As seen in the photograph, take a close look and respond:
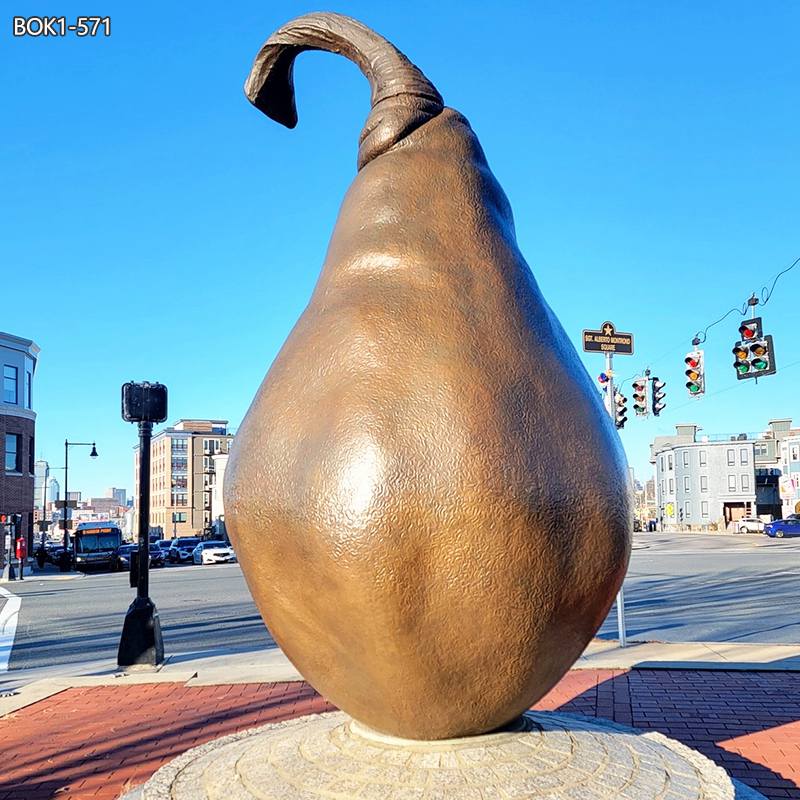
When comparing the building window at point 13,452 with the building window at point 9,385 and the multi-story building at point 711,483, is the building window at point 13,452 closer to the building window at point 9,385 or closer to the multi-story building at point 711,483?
the building window at point 9,385

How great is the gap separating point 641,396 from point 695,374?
149 cm

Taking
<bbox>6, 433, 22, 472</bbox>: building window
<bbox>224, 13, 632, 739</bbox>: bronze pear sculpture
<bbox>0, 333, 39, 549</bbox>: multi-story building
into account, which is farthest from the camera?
<bbox>6, 433, 22, 472</bbox>: building window

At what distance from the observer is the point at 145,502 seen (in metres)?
10.7

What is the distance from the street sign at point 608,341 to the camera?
11.2 meters

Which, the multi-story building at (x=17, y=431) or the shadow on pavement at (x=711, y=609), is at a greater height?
the multi-story building at (x=17, y=431)

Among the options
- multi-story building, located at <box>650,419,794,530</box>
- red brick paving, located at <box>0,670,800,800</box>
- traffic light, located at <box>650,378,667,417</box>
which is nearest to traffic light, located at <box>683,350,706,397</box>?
traffic light, located at <box>650,378,667,417</box>

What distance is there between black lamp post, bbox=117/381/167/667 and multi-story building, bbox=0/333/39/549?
3126 cm

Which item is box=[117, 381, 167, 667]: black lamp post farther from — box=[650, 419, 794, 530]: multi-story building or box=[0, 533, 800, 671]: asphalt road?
box=[650, 419, 794, 530]: multi-story building

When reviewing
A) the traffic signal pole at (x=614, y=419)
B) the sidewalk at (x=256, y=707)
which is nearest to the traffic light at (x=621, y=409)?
the traffic signal pole at (x=614, y=419)

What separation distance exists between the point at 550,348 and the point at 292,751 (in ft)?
7.68

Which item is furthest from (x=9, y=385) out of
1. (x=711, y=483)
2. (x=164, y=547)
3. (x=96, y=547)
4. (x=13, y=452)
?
(x=711, y=483)

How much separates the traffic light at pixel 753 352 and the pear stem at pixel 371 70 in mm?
14083

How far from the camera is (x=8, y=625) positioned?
14.7 metres

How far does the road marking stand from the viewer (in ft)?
36.3
